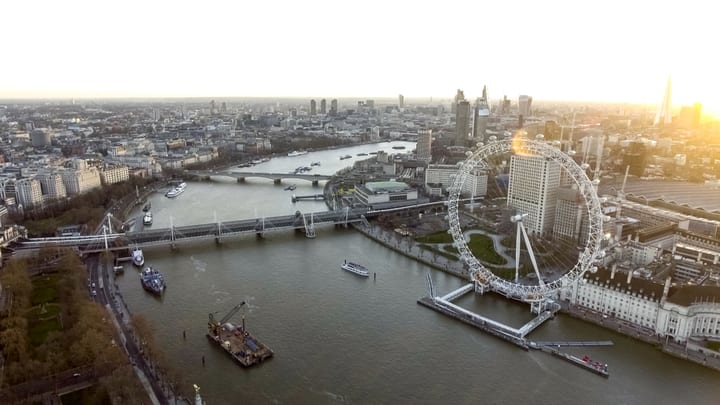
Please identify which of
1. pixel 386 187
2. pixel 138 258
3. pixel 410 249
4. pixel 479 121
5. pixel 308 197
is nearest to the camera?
pixel 138 258

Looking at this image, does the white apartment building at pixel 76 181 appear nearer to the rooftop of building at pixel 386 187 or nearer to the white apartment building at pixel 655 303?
the rooftop of building at pixel 386 187

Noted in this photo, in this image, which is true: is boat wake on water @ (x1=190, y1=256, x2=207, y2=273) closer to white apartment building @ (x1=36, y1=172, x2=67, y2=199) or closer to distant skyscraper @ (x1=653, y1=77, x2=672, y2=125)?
white apartment building @ (x1=36, y1=172, x2=67, y2=199)

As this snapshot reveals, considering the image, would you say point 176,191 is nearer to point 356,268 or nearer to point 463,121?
point 356,268

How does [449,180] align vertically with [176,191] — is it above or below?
above

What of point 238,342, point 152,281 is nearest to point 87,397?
point 238,342

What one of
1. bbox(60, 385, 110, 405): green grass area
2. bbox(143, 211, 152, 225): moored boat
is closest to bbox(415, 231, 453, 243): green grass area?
bbox(143, 211, 152, 225): moored boat

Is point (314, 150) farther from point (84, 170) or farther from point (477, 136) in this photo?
point (84, 170)

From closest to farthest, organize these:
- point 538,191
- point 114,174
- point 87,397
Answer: point 87,397
point 538,191
point 114,174
